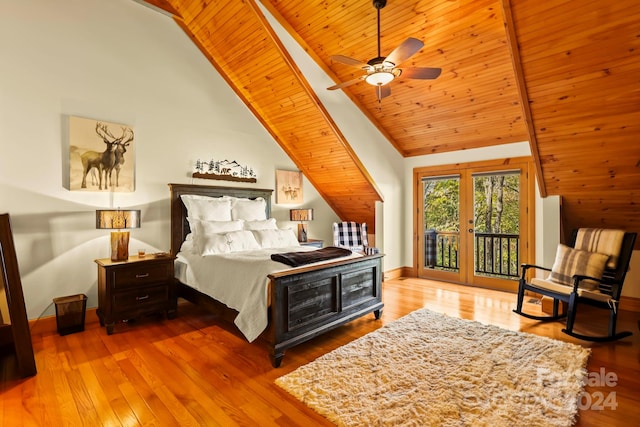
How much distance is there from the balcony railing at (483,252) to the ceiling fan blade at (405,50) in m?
3.41

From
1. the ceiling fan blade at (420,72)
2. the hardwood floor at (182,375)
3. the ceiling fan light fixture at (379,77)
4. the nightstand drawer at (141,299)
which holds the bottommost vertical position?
the hardwood floor at (182,375)

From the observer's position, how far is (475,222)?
16.5 feet

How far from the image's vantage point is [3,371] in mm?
2352

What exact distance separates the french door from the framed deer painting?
174 inches

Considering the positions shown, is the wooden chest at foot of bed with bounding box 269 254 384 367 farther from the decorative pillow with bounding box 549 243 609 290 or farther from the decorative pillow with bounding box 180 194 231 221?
the decorative pillow with bounding box 549 243 609 290

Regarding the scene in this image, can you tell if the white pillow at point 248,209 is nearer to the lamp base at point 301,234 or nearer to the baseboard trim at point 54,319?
the lamp base at point 301,234

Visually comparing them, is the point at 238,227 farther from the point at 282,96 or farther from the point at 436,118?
the point at 436,118

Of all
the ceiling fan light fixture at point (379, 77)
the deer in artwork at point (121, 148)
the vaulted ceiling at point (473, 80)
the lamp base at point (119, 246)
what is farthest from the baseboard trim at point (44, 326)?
the ceiling fan light fixture at point (379, 77)

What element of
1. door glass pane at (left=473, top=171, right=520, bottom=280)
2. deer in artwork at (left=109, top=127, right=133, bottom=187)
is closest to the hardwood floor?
door glass pane at (left=473, top=171, right=520, bottom=280)

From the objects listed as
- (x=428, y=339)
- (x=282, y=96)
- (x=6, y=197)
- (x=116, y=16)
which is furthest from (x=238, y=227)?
(x=116, y=16)

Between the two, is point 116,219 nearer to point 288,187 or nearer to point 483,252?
point 288,187

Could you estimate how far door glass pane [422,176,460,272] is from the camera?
5246 millimetres

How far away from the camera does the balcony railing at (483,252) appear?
4.74 metres

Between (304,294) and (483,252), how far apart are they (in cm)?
355
